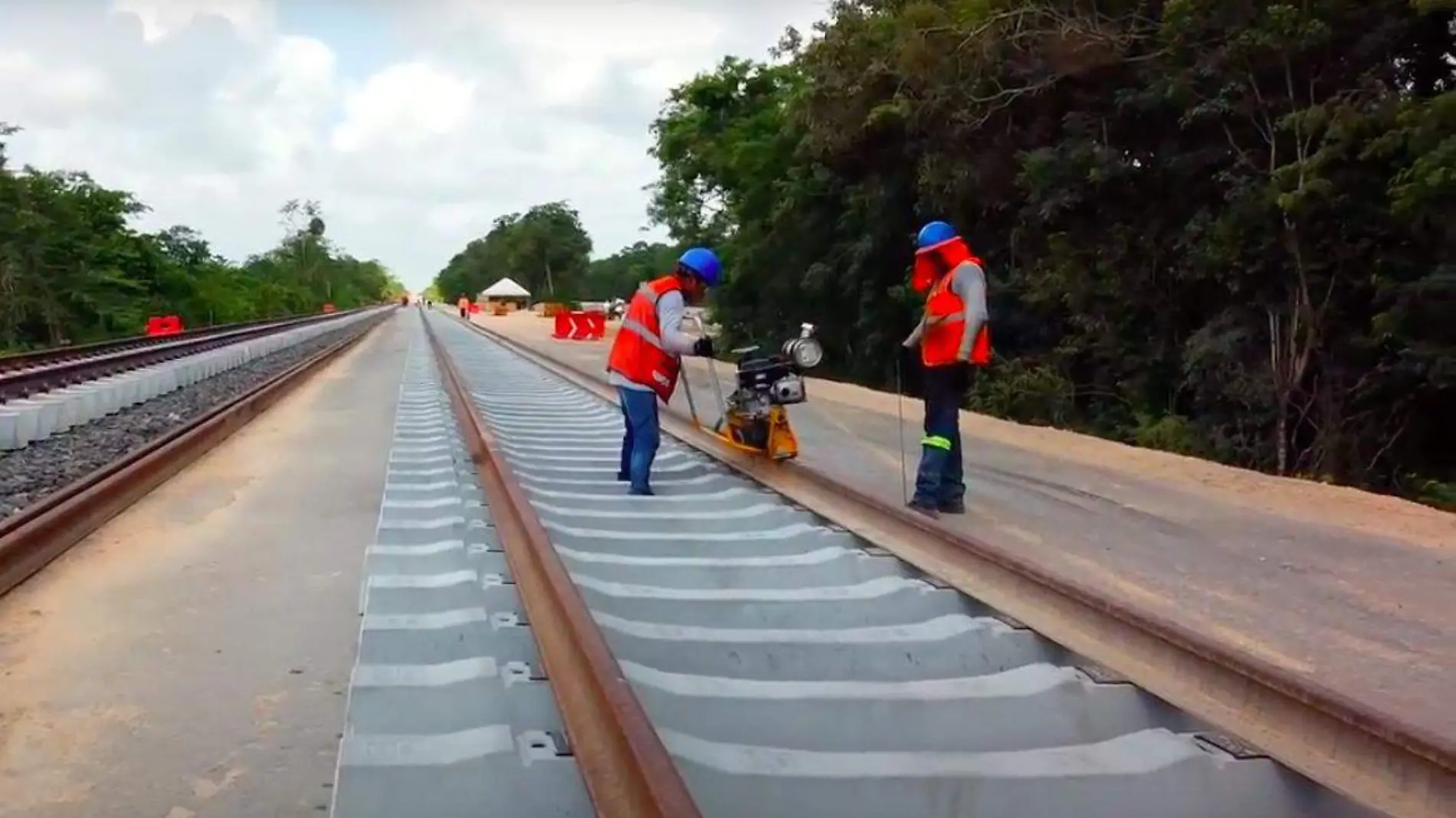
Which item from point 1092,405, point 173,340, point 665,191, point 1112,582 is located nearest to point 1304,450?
point 1092,405

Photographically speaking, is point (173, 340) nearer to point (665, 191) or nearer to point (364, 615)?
point (665, 191)

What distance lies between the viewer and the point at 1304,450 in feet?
55.0

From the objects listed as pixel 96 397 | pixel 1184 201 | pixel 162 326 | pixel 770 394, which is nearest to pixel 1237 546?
pixel 770 394

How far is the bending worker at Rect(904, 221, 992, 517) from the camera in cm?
767

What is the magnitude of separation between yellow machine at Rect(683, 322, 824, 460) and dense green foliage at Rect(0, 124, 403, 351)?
27209 mm

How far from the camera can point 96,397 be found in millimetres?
15086

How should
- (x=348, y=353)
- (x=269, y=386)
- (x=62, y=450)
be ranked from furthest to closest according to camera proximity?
(x=348, y=353)
(x=269, y=386)
(x=62, y=450)

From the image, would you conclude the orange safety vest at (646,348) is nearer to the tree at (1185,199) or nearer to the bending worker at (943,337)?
the bending worker at (943,337)

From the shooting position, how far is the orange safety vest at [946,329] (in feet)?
25.3

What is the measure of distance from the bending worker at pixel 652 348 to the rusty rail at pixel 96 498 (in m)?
3.39

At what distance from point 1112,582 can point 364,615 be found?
3.75m

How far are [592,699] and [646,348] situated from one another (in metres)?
4.96

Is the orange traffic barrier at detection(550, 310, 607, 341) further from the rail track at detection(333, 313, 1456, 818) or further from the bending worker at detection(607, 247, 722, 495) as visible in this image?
the rail track at detection(333, 313, 1456, 818)

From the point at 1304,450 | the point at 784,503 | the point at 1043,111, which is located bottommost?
the point at 1304,450
